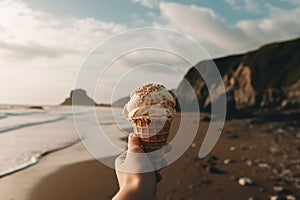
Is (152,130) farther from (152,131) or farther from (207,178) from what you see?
(207,178)

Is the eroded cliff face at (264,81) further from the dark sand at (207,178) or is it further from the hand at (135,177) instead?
the hand at (135,177)

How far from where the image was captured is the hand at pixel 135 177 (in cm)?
156

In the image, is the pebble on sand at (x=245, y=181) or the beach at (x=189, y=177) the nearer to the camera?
the beach at (x=189, y=177)

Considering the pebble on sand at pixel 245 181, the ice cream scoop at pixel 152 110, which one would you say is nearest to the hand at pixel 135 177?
the ice cream scoop at pixel 152 110

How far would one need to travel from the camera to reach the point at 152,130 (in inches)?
91.1

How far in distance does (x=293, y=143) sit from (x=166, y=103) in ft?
59.9

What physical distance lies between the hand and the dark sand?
28.7 feet

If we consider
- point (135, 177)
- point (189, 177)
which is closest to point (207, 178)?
point (189, 177)

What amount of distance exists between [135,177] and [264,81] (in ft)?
188

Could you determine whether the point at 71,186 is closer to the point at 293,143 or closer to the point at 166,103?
the point at 166,103

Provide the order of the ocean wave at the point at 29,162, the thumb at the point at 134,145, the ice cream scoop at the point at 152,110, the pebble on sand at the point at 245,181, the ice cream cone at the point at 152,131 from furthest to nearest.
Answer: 1. the ocean wave at the point at 29,162
2. the pebble on sand at the point at 245,181
3. the ice cream scoop at the point at 152,110
4. the ice cream cone at the point at 152,131
5. the thumb at the point at 134,145

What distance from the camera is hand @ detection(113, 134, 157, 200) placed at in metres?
1.56

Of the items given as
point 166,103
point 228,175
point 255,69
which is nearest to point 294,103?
point 255,69

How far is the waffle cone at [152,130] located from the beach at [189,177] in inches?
317
